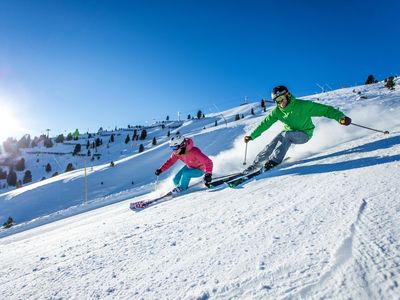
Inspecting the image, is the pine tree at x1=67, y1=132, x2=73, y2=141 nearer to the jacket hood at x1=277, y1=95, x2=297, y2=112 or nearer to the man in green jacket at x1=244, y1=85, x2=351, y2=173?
the man in green jacket at x1=244, y1=85, x2=351, y2=173

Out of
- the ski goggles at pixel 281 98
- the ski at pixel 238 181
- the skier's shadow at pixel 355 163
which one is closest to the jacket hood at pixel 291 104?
the ski goggles at pixel 281 98

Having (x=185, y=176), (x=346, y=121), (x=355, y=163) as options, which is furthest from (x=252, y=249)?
(x=346, y=121)

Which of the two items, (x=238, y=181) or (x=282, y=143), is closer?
(x=238, y=181)

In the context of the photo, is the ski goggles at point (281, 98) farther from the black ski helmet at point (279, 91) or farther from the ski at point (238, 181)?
the ski at point (238, 181)

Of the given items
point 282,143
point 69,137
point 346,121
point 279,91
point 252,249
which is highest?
point 69,137

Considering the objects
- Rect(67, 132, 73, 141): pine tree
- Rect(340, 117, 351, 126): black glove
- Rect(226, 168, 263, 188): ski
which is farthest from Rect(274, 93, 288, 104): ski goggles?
Rect(67, 132, 73, 141): pine tree

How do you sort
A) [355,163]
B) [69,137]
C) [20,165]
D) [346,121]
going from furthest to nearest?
[69,137] → [20,165] → [346,121] → [355,163]

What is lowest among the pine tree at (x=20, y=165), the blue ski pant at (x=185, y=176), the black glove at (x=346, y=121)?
the blue ski pant at (x=185, y=176)

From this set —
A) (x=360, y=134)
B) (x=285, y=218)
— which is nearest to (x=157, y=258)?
(x=285, y=218)

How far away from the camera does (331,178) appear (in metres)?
4.64

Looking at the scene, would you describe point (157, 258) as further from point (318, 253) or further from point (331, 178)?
point (331, 178)

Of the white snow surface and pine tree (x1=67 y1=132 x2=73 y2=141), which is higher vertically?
pine tree (x1=67 y1=132 x2=73 y2=141)

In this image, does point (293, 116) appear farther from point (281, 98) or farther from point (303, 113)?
point (281, 98)

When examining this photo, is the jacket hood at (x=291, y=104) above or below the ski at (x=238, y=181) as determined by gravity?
above
